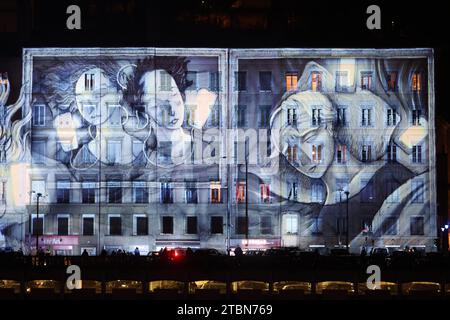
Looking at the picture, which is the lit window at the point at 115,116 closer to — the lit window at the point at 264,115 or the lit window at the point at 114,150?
the lit window at the point at 114,150

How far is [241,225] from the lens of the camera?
62562 millimetres

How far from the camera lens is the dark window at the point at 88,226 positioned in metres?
62.0

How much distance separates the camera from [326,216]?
62.5m

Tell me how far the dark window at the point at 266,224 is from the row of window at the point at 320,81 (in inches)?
291

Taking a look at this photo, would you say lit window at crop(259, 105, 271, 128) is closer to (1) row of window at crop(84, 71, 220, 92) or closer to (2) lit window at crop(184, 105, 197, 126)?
(1) row of window at crop(84, 71, 220, 92)

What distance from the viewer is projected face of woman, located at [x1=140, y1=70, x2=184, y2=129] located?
62906 millimetres

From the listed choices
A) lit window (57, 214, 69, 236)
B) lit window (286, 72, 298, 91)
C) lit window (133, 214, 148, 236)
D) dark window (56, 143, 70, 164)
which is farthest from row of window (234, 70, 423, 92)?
lit window (57, 214, 69, 236)

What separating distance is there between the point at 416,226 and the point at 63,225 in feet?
65.8

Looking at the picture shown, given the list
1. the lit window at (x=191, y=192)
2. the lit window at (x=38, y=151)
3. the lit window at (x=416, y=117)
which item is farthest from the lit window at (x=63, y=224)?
the lit window at (x=416, y=117)

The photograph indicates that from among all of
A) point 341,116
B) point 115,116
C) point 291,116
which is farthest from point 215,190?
point 341,116

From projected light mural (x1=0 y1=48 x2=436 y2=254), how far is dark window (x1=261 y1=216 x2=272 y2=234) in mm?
95

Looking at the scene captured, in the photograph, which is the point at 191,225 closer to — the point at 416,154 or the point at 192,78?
the point at 192,78
